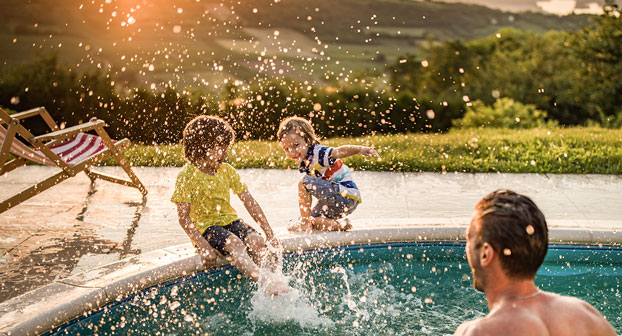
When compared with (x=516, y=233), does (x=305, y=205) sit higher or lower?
lower

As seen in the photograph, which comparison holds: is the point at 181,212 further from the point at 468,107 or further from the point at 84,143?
the point at 468,107

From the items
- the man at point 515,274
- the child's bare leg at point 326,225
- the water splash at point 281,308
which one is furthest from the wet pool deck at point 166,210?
the man at point 515,274

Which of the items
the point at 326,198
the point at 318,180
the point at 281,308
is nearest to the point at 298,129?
the point at 318,180

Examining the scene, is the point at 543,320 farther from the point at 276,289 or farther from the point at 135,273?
the point at 135,273

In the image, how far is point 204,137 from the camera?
3.73 metres

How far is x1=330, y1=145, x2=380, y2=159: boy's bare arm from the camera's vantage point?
415 centimetres

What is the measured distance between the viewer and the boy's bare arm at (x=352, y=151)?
163 inches

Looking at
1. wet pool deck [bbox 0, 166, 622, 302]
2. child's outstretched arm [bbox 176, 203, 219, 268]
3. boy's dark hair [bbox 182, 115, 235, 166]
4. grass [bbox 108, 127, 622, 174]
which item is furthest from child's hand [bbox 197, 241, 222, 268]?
grass [bbox 108, 127, 622, 174]

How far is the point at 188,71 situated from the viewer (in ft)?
63.5

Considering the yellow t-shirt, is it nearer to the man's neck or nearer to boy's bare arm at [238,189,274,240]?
boy's bare arm at [238,189,274,240]

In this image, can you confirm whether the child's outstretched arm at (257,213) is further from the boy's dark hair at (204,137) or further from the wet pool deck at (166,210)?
the boy's dark hair at (204,137)

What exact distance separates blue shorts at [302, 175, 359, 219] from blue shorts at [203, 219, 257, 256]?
746mm

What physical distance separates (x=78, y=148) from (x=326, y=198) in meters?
2.44

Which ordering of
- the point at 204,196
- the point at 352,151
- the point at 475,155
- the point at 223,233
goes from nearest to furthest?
the point at 223,233
the point at 204,196
the point at 352,151
the point at 475,155
